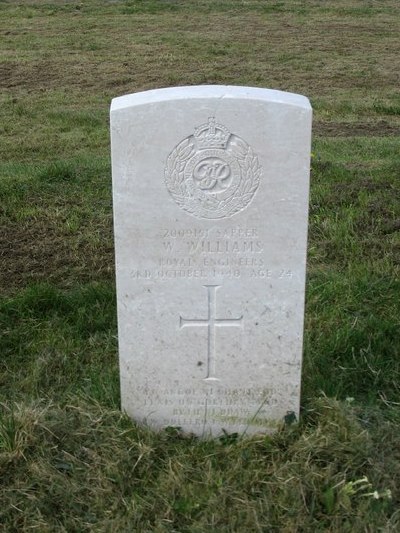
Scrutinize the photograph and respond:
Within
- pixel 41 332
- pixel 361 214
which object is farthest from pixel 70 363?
pixel 361 214

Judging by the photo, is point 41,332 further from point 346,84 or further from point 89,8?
point 89,8

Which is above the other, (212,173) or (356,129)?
(212,173)

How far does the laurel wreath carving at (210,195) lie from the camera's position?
3018 millimetres

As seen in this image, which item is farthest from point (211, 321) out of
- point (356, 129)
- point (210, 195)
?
point (356, 129)

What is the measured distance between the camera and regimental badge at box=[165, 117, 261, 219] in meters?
3.01

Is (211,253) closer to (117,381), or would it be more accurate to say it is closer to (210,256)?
(210,256)

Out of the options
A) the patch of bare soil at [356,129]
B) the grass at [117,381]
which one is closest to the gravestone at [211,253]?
the grass at [117,381]

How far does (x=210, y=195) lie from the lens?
121 inches

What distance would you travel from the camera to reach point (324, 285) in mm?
4488

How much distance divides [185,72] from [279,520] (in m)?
10.9

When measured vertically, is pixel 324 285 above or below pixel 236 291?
below

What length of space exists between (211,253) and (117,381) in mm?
825

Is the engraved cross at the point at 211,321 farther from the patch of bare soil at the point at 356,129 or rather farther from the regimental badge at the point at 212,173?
the patch of bare soil at the point at 356,129

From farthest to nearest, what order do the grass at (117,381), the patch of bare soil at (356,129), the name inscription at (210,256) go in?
the patch of bare soil at (356,129) → the name inscription at (210,256) → the grass at (117,381)
